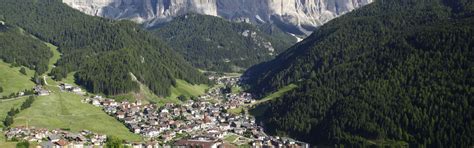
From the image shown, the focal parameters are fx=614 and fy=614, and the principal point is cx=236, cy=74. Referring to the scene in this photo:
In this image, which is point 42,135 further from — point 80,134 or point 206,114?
point 206,114

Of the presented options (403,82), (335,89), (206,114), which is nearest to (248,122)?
(206,114)

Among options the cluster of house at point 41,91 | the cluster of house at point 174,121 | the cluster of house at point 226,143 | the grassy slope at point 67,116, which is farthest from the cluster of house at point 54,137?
the cluster of house at point 41,91

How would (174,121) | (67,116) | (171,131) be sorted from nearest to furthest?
(171,131) < (67,116) < (174,121)

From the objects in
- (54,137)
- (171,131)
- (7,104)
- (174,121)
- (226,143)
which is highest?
(7,104)

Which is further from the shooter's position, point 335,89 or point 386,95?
point 335,89

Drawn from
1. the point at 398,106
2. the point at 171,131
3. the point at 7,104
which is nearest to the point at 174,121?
the point at 171,131

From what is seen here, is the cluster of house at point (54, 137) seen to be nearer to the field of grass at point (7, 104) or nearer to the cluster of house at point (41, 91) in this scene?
the field of grass at point (7, 104)

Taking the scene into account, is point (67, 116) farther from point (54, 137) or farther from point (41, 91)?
point (54, 137)
